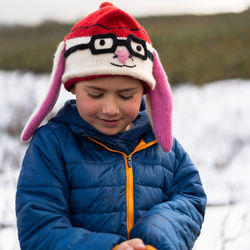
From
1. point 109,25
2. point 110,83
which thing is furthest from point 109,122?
point 109,25

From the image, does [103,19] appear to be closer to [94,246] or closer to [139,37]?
[139,37]

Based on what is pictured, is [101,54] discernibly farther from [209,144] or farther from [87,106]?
[209,144]

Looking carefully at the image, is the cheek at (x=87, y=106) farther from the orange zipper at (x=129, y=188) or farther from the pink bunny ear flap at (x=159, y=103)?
the pink bunny ear flap at (x=159, y=103)

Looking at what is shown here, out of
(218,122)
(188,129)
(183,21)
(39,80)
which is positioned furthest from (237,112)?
(183,21)

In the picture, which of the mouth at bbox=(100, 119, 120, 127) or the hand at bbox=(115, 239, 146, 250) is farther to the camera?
the mouth at bbox=(100, 119, 120, 127)

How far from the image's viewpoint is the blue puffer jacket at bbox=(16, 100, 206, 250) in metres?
1.42

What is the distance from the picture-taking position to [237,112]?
6.53 m

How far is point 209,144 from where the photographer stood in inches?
236

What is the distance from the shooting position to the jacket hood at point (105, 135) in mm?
1612

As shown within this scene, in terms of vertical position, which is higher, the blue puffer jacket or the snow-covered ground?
the blue puffer jacket

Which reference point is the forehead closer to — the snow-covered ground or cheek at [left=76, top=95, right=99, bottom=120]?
cheek at [left=76, top=95, right=99, bottom=120]

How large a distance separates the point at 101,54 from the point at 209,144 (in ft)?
15.6

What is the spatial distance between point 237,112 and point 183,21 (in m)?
8.39

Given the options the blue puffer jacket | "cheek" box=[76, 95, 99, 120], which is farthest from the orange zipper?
"cheek" box=[76, 95, 99, 120]
